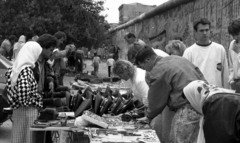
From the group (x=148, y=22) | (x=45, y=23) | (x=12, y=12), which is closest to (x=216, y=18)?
(x=148, y=22)

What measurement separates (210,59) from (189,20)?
5003 mm

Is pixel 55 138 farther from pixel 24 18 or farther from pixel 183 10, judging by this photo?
pixel 24 18

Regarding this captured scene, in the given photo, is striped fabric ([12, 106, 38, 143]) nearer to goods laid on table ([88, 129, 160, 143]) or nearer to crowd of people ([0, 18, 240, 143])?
crowd of people ([0, 18, 240, 143])

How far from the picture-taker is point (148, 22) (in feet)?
56.2

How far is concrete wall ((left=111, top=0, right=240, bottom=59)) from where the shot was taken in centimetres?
830

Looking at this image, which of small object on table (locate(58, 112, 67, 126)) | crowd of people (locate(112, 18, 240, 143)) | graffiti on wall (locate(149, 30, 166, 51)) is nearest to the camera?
crowd of people (locate(112, 18, 240, 143))

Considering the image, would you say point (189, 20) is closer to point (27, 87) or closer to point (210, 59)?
point (210, 59)

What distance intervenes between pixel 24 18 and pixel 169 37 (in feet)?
25.7

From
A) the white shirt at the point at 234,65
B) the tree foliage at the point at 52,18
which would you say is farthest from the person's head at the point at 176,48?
the tree foliage at the point at 52,18

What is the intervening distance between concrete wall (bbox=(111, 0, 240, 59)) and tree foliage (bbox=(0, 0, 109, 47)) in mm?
4083

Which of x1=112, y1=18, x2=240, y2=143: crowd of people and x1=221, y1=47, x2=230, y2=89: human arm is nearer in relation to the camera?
x1=112, y1=18, x2=240, y2=143: crowd of people

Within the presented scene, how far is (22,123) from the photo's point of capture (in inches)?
226

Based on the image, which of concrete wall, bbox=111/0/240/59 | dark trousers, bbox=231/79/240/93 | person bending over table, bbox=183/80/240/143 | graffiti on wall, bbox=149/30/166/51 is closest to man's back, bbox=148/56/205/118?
person bending over table, bbox=183/80/240/143

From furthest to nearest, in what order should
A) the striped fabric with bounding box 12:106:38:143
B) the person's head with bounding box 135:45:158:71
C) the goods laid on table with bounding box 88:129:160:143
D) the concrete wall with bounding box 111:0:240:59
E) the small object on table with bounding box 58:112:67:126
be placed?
the concrete wall with bounding box 111:0:240:59 < the striped fabric with bounding box 12:106:38:143 < the small object on table with bounding box 58:112:67:126 < the person's head with bounding box 135:45:158:71 < the goods laid on table with bounding box 88:129:160:143
